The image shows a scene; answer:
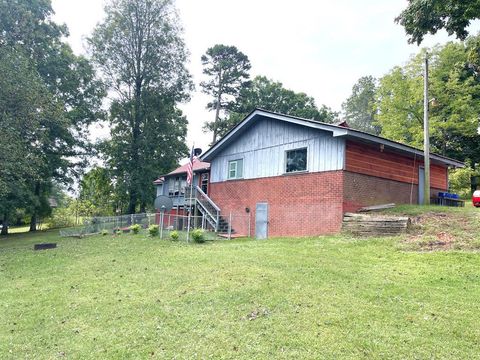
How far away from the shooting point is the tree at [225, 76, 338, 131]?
42562 mm

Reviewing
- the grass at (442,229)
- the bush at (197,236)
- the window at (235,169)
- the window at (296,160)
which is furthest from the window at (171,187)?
the grass at (442,229)

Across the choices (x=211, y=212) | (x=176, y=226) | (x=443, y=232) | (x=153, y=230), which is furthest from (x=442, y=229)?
(x=176, y=226)

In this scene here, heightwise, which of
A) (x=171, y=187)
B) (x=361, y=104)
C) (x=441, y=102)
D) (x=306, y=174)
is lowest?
(x=171, y=187)

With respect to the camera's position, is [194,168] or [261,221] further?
[194,168]

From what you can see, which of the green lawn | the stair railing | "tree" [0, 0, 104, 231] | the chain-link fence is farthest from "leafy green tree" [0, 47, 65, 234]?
the green lawn

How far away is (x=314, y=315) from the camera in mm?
5492

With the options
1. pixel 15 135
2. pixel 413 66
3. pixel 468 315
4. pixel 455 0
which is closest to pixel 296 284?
pixel 468 315

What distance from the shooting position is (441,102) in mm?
29188

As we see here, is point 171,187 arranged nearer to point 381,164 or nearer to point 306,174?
point 306,174

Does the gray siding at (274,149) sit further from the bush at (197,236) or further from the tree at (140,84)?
the tree at (140,84)

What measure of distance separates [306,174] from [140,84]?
25.4m

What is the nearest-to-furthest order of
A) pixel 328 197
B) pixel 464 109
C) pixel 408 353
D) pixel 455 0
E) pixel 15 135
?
pixel 408 353, pixel 455 0, pixel 328 197, pixel 15 135, pixel 464 109

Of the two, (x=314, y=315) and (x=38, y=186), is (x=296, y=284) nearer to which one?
(x=314, y=315)

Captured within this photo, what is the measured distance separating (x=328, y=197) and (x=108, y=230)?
50.5ft
